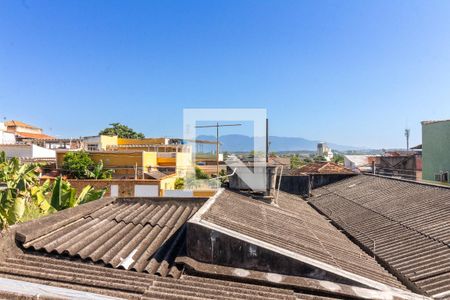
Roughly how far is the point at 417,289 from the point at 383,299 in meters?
2.21

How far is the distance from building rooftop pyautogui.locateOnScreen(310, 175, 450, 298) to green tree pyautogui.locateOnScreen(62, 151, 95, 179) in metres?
14.5

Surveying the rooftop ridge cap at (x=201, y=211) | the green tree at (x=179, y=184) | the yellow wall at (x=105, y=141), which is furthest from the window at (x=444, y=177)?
the yellow wall at (x=105, y=141)

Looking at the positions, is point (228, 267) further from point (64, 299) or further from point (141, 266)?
point (64, 299)

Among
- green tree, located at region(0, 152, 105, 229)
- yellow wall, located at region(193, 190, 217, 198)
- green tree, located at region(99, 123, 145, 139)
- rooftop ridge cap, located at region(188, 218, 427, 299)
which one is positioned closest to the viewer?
rooftop ridge cap, located at region(188, 218, 427, 299)

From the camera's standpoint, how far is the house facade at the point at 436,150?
68.7ft

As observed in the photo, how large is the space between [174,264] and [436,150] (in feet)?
77.7

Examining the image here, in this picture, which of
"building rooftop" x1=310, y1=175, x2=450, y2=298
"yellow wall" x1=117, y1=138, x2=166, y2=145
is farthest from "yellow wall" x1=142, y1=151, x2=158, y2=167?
"yellow wall" x1=117, y1=138, x2=166, y2=145

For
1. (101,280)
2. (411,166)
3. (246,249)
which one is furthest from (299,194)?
(411,166)

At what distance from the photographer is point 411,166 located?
26625 mm

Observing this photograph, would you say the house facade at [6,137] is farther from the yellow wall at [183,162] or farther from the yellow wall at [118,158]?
the yellow wall at [183,162]

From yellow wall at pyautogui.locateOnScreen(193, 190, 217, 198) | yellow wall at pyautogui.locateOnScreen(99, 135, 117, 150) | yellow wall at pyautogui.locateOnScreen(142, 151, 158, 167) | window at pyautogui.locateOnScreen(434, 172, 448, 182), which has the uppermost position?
yellow wall at pyautogui.locateOnScreen(99, 135, 117, 150)

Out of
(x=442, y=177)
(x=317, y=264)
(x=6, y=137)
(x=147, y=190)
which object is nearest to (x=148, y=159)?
(x=147, y=190)

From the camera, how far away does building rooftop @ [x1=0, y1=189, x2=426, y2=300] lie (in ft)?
11.3

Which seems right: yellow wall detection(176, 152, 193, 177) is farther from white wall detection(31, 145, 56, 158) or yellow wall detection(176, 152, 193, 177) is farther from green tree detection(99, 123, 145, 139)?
green tree detection(99, 123, 145, 139)
